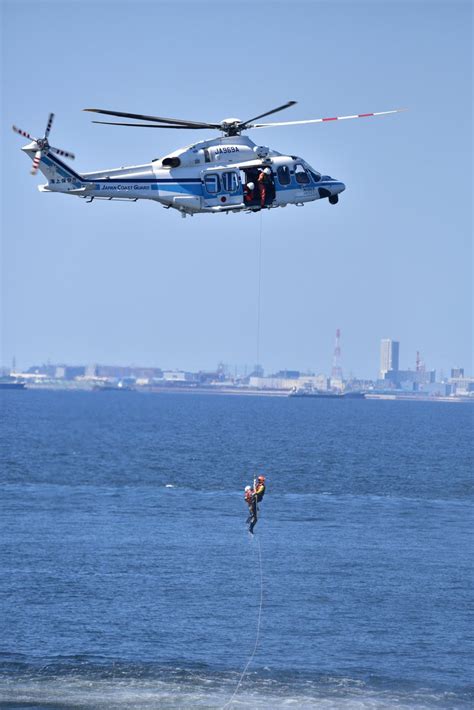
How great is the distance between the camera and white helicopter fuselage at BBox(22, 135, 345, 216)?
169ft

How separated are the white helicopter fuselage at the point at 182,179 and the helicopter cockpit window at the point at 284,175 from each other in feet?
3.82

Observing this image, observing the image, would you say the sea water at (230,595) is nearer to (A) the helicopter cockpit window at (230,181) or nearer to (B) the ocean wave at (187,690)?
(B) the ocean wave at (187,690)

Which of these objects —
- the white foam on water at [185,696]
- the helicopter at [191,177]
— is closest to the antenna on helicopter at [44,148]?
the helicopter at [191,177]

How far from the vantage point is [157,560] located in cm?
9075

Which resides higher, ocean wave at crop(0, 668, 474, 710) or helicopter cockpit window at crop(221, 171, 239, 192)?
helicopter cockpit window at crop(221, 171, 239, 192)

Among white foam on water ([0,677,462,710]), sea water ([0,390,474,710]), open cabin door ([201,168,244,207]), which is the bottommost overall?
white foam on water ([0,677,462,710])

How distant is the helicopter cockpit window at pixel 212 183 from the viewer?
5166cm

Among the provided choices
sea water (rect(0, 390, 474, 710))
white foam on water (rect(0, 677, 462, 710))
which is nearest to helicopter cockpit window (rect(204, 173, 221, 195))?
white foam on water (rect(0, 677, 462, 710))

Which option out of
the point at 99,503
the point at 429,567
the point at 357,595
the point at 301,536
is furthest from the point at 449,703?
the point at 99,503

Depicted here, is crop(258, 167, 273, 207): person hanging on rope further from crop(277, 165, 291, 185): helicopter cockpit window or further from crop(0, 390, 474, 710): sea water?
crop(0, 390, 474, 710): sea water

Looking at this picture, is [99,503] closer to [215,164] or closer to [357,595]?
[357,595]

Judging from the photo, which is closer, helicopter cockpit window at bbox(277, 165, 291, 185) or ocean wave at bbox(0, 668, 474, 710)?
helicopter cockpit window at bbox(277, 165, 291, 185)

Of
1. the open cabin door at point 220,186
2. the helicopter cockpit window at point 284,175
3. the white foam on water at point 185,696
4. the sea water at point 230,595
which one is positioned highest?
the helicopter cockpit window at point 284,175

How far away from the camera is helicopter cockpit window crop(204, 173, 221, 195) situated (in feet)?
169
